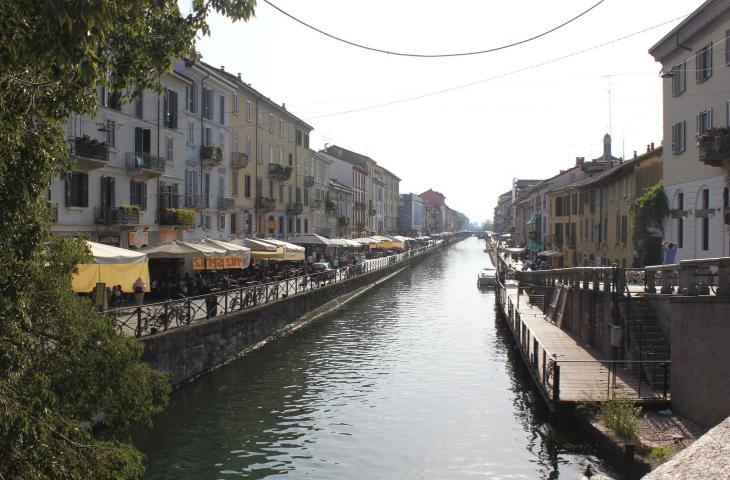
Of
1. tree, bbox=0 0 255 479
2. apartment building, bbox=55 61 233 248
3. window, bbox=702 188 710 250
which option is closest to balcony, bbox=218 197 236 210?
apartment building, bbox=55 61 233 248

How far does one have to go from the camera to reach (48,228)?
728cm

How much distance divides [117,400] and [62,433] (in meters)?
2.47

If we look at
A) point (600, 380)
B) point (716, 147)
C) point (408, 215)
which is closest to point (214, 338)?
point (600, 380)

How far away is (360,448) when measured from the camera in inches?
580

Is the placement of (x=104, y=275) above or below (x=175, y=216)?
below

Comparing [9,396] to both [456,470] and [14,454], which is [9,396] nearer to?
[14,454]

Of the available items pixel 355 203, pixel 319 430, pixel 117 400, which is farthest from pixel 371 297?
pixel 355 203

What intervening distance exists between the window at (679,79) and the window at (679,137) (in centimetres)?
130

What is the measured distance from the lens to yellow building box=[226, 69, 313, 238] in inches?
1821

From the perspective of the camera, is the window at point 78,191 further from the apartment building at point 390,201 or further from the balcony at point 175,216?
the apartment building at point 390,201

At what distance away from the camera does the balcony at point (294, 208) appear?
189 ft

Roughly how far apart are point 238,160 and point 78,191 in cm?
1830

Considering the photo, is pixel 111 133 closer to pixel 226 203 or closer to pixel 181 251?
pixel 181 251

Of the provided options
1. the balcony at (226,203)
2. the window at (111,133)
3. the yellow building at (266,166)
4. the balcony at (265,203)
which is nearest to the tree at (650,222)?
the balcony at (226,203)
